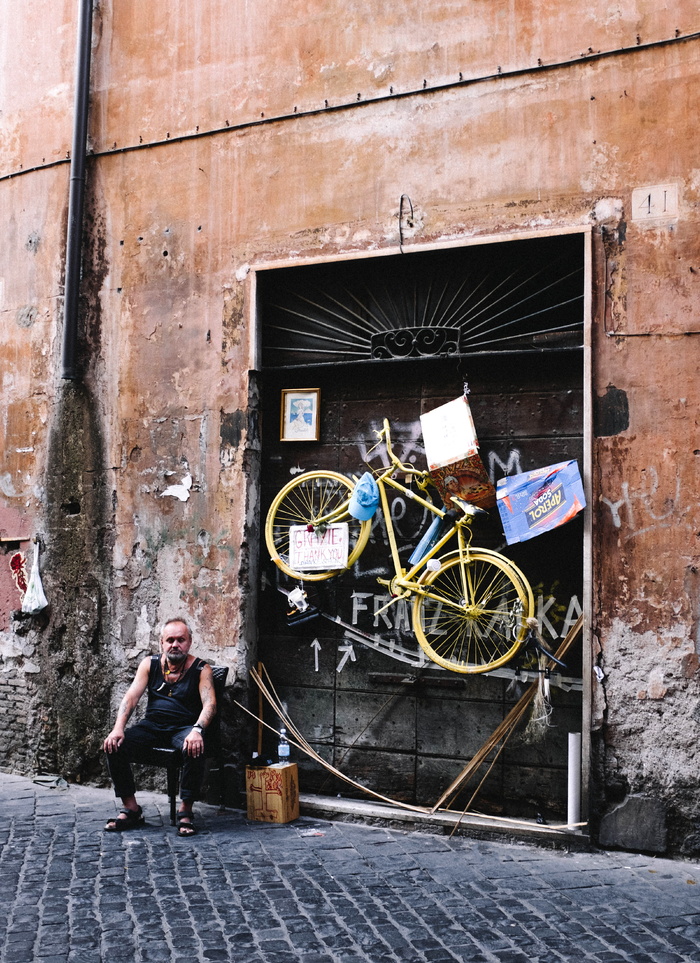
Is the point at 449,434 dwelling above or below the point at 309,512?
above

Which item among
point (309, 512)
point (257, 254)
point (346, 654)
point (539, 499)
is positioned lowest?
point (346, 654)

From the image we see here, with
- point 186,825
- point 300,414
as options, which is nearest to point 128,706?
point 186,825

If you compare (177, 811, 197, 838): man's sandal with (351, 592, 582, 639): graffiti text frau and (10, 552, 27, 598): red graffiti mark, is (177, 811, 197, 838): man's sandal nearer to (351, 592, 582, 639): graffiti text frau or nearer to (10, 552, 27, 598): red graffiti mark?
(351, 592, 582, 639): graffiti text frau

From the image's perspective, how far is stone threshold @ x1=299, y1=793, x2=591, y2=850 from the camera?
214 inches

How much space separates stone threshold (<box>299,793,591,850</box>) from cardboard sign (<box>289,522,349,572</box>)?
1.56m

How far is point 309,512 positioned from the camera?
254 inches

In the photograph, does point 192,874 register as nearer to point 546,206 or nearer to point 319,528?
point 319,528

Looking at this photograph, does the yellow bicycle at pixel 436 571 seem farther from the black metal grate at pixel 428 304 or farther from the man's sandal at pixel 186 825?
the man's sandal at pixel 186 825

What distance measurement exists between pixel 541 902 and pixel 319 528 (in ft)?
8.97

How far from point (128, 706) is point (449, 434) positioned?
272 cm

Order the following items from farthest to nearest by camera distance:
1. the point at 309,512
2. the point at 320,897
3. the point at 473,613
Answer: the point at 309,512 → the point at 473,613 → the point at 320,897

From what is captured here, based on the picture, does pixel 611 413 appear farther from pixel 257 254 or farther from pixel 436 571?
pixel 257 254

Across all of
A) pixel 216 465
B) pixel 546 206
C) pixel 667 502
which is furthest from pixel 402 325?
pixel 667 502

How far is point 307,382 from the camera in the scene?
6.55 metres
